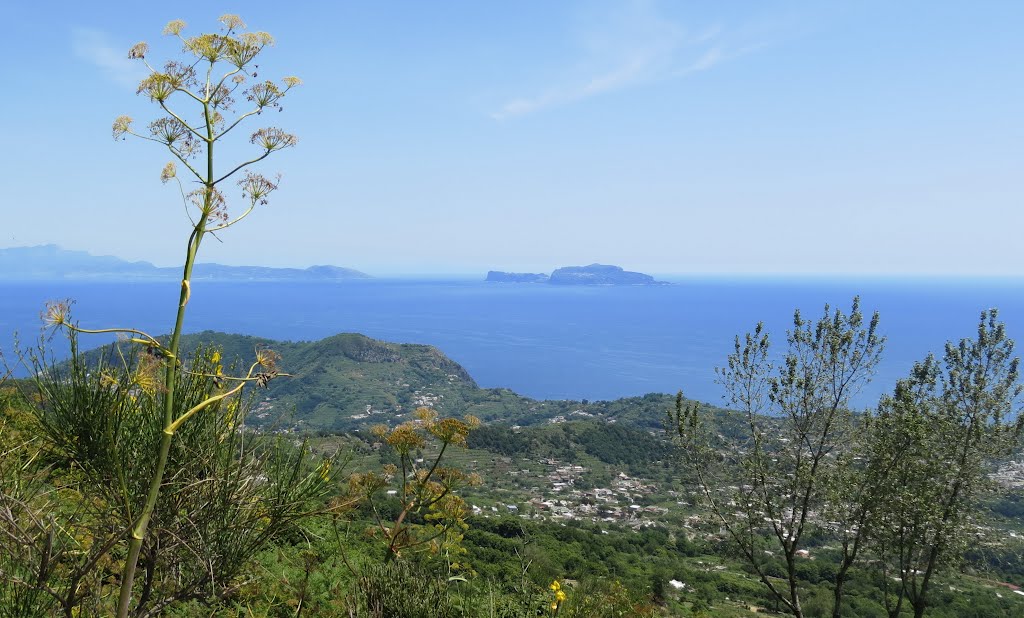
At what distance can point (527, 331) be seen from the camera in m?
190

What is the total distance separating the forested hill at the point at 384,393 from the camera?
3775 inches

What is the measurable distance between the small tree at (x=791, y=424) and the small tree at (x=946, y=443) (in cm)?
80

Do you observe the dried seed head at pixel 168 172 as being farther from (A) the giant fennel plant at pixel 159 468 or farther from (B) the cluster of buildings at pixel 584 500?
(B) the cluster of buildings at pixel 584 500

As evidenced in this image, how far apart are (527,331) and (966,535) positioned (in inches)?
7108

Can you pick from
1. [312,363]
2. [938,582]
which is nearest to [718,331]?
[312,363]

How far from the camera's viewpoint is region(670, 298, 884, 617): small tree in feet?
32.2

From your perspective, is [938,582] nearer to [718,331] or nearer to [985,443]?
[985,443]

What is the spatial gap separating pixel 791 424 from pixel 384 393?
106918 mm

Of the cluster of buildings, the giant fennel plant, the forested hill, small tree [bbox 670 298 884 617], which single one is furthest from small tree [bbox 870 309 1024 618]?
the forested hill

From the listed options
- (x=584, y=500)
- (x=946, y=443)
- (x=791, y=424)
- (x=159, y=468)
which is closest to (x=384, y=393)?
(x=584, y=500)

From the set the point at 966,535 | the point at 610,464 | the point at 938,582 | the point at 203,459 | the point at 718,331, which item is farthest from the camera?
the point at 718,331

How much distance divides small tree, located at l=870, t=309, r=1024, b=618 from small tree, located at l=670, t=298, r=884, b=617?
80 cm

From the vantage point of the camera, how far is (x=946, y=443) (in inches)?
376

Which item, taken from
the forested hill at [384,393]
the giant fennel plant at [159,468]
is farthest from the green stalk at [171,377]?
the forested hill at [384,393]
